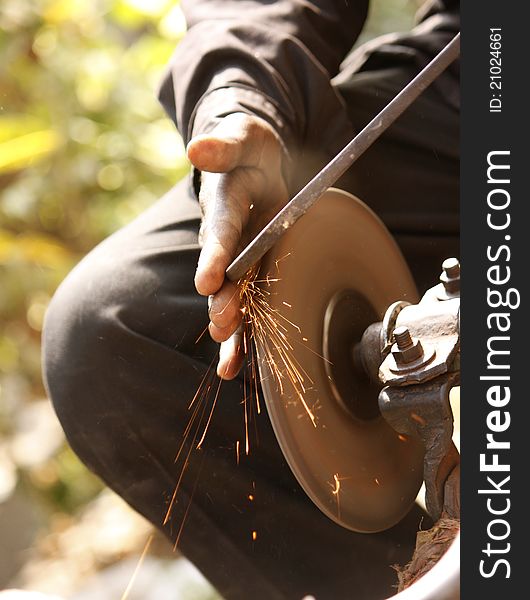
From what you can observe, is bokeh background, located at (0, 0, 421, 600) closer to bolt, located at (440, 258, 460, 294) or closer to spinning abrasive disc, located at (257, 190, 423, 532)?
spinning abrasive disc, located at (257, 190, 423, 532)

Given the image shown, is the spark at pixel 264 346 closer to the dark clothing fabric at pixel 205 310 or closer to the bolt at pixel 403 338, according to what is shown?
the dark clothing fabric at pixel 205 310

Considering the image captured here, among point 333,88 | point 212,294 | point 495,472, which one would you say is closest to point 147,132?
point 333,88

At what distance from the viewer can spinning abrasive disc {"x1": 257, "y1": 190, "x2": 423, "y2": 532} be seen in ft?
3.16

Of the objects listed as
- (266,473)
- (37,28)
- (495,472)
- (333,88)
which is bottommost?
(495,472)

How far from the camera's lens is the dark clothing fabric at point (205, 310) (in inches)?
44.6

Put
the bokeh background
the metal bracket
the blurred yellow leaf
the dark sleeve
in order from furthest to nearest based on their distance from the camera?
1. the bokeh background
2. the blurred yellow leaf
3. the dark sleeve
4. the metal bracket

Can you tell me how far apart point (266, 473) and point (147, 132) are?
1.50m

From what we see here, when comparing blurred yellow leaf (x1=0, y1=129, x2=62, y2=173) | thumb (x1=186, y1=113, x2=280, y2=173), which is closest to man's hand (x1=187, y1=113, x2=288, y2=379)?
thumb (x1=186, y1=113, x2=280, y2=173)

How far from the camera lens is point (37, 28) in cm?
246

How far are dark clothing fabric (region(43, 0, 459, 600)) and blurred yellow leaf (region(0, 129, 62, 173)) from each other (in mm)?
1080

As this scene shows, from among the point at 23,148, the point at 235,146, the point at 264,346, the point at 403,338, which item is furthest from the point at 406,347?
the point at 23,148

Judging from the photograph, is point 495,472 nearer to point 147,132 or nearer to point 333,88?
point 333,88

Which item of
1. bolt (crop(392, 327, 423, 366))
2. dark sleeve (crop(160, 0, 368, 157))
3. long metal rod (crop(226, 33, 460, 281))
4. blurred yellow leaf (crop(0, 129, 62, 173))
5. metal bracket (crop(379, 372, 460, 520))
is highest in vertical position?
blurred yellow leaf (crop(0, 129, 62, 173))

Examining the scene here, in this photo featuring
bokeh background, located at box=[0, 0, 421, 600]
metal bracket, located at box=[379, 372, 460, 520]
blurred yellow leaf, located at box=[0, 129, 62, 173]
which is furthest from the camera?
bokeh background, located at box=[0, 0, 421, 600]
